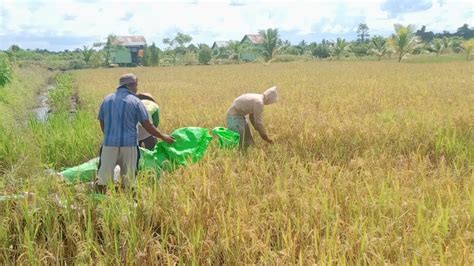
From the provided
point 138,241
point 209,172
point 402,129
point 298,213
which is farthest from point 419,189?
point 402,129

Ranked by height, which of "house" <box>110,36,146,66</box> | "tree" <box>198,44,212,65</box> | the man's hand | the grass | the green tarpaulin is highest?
"house" <box>110,36,146,66</box>

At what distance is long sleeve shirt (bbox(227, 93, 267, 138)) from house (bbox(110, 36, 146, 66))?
55.2 m

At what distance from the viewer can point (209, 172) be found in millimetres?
3643

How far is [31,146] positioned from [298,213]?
15.2ft

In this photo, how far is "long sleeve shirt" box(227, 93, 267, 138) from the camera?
15.9 feet

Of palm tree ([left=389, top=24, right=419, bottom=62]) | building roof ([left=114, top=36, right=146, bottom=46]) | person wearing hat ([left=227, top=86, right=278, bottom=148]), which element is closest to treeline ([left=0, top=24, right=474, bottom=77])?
palm tree ([left=389, top=24, right=419, bottom=62])

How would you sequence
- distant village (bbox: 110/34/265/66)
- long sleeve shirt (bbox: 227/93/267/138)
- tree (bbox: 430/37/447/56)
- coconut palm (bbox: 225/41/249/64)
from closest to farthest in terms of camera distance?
long sleeve shirt (bbox: 227/93/267/138) → tree (bbox: 430/37/447/56) → coconut palm (bbox: 225/41/249/64) → distant village (bbox: 110/34/265/66)

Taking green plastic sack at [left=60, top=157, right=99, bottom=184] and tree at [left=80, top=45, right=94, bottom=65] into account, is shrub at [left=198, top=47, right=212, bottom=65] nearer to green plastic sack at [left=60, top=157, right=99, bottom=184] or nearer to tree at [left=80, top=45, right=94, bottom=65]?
tree at [left=80, top=45, right=94, bottom=65]

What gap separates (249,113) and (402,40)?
3359 cm

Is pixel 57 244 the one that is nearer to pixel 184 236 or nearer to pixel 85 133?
pixel 184 236

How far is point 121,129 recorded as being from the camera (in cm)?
371

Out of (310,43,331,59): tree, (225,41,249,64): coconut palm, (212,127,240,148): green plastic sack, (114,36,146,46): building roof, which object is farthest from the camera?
(114,36,146,46): building roof

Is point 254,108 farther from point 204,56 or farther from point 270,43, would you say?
point 204,56

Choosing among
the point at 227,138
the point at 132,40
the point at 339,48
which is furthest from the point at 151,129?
the point at 132,40
